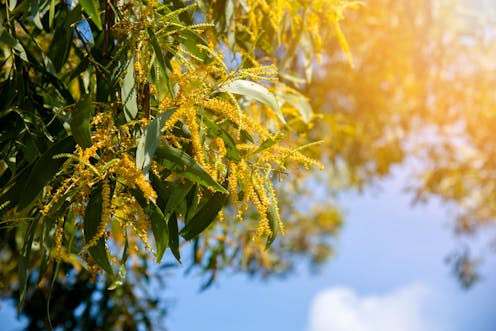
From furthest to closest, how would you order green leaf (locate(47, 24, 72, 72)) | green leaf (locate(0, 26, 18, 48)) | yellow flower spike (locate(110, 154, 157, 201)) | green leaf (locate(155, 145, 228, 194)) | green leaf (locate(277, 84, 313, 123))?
green leaf (locate(277, 84, 313, 123)) → green leaf (locate(47, 24, 72, 72)) → green leaf (locate(0, 26, 18, 48)) → green leaf (locate(155, 145, 228, 194)) → yellow flower spike (locate(110, 154, 157, 201))

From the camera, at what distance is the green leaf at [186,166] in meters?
1.25

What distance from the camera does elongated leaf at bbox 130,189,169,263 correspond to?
1294 millimetres

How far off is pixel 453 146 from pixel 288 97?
274 inches

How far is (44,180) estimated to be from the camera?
4.35 feet

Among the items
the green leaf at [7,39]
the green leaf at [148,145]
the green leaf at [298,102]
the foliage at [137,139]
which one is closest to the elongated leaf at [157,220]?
Result: the foliage at [137,139]

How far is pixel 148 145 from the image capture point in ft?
3.88

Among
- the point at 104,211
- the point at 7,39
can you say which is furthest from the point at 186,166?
the point at 7,39

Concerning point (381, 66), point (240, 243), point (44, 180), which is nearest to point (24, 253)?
point (44, 180)

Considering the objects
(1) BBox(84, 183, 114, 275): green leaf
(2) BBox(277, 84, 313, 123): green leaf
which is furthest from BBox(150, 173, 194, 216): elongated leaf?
(2) BBox(277, 84, 313, 123): green leaf

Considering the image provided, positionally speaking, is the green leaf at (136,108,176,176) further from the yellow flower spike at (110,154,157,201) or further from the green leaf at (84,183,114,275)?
the green leaf at (84,183,114,275)

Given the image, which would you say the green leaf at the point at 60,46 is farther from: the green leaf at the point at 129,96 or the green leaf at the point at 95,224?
the green leaf at the point at 95,224

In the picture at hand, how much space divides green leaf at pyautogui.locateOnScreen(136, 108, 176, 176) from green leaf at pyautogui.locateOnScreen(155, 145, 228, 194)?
0.24 ft

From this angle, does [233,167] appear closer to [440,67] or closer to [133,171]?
[133,171]

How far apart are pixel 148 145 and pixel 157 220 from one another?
18cm
